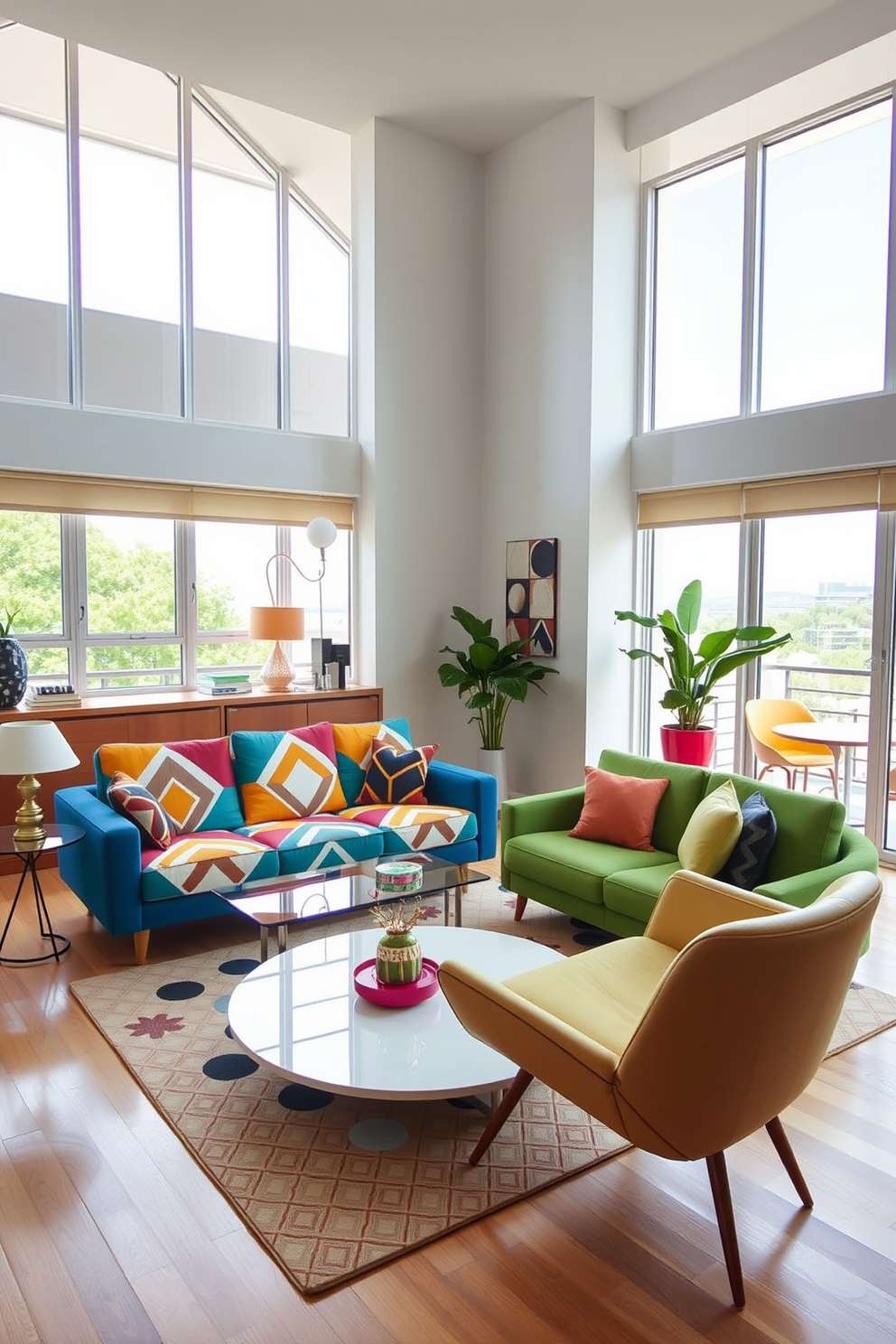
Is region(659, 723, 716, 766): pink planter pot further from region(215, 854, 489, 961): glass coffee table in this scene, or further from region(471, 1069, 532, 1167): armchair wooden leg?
region(471, 1069, 532, 1167): armchair wooden leg

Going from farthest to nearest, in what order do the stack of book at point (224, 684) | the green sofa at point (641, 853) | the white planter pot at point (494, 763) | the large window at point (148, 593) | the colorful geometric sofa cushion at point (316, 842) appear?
the white planter pot at point (494, 763) < the stack of book at point (224, 684) < the large window at point (148, 593) < the colorful geometric sofa cushion at point (316, 842) < the green sofa at point (641, 853)

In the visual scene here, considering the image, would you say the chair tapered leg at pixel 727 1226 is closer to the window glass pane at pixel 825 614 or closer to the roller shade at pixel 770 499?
the window glass pane at pixel 825 614

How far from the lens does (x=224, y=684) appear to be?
5.68m

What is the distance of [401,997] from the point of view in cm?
275

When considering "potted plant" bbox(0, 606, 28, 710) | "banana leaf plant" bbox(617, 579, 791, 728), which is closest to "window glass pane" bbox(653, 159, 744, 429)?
"banana leaf plant" bbox(617, 579, 791, 728)

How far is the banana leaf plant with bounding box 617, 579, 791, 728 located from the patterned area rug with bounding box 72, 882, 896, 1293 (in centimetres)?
222

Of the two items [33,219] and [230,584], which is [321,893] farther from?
[33,219]

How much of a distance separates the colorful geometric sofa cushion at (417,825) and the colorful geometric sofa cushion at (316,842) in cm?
7

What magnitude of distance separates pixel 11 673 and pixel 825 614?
4.47 meters

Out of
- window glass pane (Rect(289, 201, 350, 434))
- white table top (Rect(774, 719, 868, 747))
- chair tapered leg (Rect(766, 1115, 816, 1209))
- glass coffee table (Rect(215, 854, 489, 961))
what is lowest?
chair tapered leg (Rect(766, 1115, 816, 1209))

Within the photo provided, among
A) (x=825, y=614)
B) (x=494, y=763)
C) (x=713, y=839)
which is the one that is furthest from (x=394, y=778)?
(x=825, y=614)

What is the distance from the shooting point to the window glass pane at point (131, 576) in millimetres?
5676

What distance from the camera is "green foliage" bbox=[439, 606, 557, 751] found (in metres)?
6.08

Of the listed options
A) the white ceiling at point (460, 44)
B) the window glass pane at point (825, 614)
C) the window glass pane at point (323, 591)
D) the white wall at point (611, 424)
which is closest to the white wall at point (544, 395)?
the white wall at point (611, 424)
